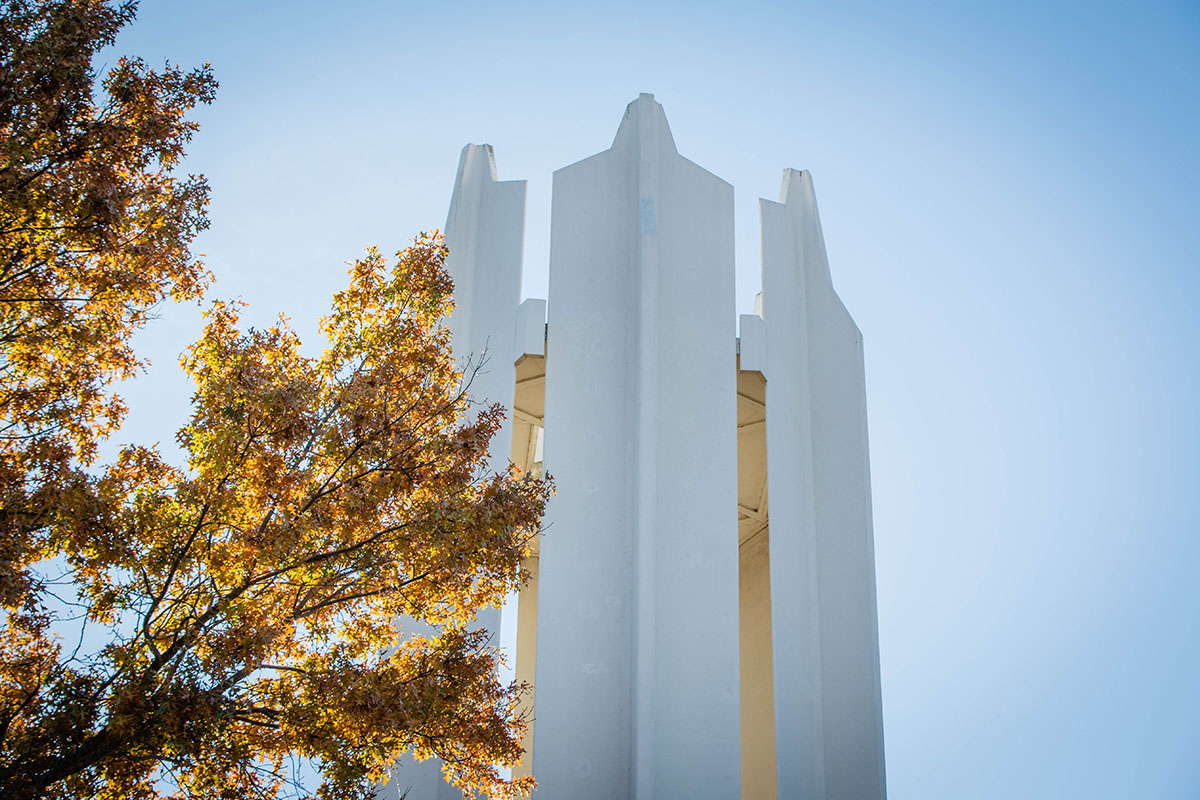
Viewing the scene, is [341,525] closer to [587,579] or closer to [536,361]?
[587,579]

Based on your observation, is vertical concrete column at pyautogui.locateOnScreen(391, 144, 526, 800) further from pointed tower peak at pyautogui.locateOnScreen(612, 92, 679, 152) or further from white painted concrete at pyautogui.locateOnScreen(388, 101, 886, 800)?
pointed tower peak at pyautogui.locateOnScreen(612, 92, 679, 152)

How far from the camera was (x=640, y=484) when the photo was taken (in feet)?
42.3

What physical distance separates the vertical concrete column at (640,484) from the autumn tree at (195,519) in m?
4.01

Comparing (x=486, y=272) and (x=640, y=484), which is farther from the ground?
(x=486, y=272)

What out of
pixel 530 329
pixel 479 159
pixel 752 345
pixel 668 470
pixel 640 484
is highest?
pixel 479 159

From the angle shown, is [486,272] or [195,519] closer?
[195,519]

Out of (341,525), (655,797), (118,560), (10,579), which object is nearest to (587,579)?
(655,797)

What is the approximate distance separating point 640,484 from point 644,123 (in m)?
5.34

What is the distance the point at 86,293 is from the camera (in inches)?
294

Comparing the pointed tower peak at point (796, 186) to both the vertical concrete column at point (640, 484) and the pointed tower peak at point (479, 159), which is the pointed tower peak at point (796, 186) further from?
the pointed tower peak at point (479, 159)

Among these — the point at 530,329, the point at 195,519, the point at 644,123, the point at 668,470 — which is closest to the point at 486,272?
the point at 530,329

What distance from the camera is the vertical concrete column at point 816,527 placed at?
44.2 ft

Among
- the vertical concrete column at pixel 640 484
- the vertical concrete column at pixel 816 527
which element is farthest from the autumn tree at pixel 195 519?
the vertical concrete column at pixel 816 527

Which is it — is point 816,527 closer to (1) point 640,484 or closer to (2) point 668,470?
(2) point 668,470
